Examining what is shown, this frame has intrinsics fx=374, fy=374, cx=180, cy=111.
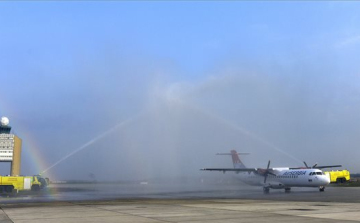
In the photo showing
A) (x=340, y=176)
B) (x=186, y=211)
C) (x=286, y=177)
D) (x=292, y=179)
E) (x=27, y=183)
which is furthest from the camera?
(x=340, y=176)

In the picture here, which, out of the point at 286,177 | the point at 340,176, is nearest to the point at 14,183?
the point at 286,177

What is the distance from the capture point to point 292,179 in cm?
5406

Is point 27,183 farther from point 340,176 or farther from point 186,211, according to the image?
point 340,176

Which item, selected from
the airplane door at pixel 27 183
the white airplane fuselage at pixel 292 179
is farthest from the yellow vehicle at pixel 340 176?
the airplane door at pixel 27 183

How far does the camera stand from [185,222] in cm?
1603

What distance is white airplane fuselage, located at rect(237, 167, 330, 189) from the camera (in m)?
50.3

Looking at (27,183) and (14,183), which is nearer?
(14,183)

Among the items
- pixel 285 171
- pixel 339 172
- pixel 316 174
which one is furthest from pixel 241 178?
pixel 339 172

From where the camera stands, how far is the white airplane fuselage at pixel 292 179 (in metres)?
50.3

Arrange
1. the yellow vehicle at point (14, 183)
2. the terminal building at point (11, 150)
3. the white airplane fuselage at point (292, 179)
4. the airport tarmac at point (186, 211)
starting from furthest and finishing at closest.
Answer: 1. the terminal building at point (11, 150)
2. the white airplane fuselage at point (292, 179)
3. the yellow vehicle at point (14, 183)
4. the airport tarmac at point (186, 211)

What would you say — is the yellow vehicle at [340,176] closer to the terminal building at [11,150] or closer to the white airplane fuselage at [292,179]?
the white airplane fuselage at [292,179]

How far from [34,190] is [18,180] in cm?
851

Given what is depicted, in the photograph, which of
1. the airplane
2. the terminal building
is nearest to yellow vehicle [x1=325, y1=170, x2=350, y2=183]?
the airplane

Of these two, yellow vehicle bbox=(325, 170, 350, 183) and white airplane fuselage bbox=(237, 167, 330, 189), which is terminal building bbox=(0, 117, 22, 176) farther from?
yellow vehicle bbox=(325, 170, 350, 183)
